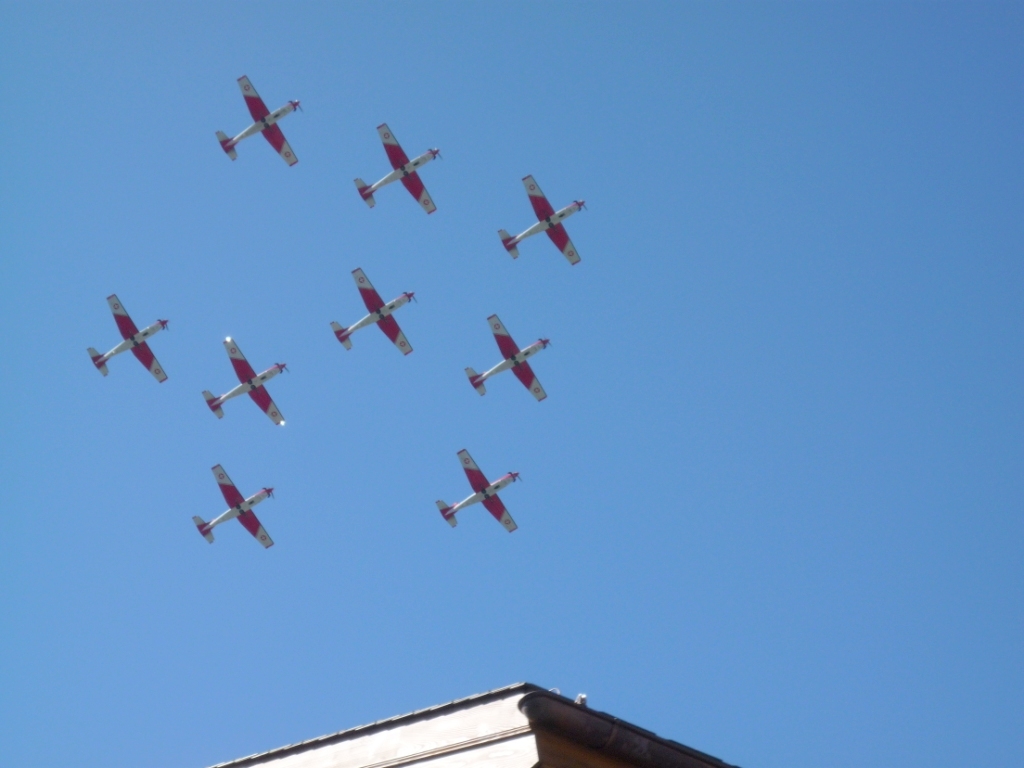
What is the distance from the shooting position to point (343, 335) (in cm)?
4522

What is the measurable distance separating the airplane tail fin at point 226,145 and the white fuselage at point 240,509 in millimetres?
12603

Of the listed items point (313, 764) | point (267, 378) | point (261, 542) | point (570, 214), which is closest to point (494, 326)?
point (570, 214)

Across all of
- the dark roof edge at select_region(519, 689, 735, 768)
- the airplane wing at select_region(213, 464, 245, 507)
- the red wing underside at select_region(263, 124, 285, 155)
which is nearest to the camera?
the dark roof edge at select_region(519, 689, 735, 768)

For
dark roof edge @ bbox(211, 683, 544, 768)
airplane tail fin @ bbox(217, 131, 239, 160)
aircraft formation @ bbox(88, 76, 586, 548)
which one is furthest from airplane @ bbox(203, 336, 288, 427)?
dark roof edge @ bbox(211, 683, 544, 768)

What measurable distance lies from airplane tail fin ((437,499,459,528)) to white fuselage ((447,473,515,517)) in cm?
4

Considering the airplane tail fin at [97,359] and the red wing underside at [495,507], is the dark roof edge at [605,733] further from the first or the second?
the airplane tail fin at [97,359]

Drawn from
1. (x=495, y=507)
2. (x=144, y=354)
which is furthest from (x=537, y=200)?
(x=144, y=354)

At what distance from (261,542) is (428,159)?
16.4m

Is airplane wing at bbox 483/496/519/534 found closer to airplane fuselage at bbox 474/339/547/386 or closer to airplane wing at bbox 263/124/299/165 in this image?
airplane fuselage at bbox 474/339/547/386

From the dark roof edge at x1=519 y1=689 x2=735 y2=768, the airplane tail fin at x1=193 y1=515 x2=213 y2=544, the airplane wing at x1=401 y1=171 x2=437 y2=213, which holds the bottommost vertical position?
the dark roof edge at x1=519 y1=689 x2=735 y2=768

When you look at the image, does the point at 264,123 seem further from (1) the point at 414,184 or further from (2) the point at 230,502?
(2) the point at 230,502

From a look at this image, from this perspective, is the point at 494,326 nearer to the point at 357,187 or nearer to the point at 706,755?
the point at 357,187

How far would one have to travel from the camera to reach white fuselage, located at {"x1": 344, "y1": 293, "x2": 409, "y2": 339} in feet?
148

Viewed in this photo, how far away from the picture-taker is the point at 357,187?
45250 mm
